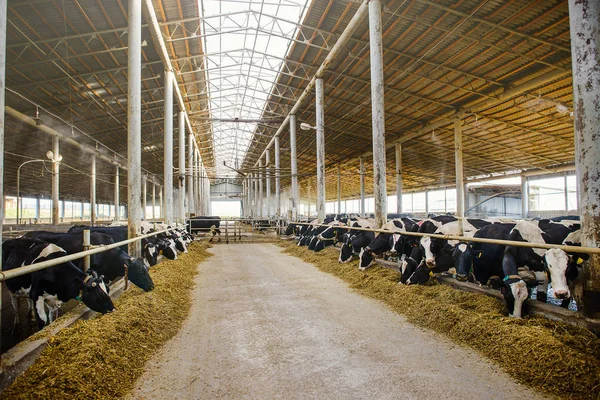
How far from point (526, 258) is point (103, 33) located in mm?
14180

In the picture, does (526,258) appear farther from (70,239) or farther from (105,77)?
(105,77)

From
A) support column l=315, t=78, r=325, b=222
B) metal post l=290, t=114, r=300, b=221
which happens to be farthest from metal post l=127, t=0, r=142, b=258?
metal post l=290, t=114, r=300, b=221

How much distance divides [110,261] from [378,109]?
7.68 m

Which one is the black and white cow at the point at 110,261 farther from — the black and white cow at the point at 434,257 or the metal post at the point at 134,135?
the black and white cow at the point at 434,257

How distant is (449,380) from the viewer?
328 centimetres

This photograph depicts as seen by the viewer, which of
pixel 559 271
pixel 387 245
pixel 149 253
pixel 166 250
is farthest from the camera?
pixel 166 250

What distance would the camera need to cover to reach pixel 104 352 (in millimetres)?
3488

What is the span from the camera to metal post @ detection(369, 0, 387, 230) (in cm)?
1008

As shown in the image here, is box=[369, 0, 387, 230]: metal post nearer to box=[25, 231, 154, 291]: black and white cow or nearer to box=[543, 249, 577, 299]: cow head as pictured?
box=[543, 249, 577, 299]: cow head

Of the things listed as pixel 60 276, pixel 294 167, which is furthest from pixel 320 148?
pixel 60 276

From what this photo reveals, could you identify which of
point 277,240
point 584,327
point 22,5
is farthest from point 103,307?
point 277,240

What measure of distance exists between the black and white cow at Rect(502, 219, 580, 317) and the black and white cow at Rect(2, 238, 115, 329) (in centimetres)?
517

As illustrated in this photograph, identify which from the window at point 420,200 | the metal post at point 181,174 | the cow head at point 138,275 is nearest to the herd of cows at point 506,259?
the cow head at point 138,275

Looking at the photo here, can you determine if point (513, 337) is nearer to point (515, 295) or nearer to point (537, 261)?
point (515, 295)
